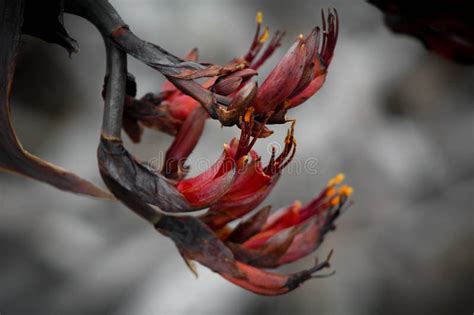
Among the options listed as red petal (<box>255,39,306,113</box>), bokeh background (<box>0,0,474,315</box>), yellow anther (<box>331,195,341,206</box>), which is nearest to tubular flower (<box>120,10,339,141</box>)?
red petal (<box>255,39,306,113</box>)

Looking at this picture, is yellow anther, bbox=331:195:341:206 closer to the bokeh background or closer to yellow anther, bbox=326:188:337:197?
yellow anther, bbox=326:188:337:197

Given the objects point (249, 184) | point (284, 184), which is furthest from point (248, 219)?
point (284, 184)

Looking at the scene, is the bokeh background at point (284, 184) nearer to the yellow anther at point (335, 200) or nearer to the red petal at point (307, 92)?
the yellow anther at point (335, 200)

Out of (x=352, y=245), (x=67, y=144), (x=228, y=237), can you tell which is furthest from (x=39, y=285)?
(x=228, y=237)

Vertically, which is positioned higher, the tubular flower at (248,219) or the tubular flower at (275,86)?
the tubular flower at (275,86)

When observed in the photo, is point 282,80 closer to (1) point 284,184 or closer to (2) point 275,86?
(2) point 275,86

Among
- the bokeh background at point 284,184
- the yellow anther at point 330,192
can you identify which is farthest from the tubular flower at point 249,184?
the bokeh background at point 284,184

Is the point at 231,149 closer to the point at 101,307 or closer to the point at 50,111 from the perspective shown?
the point at 101,307
